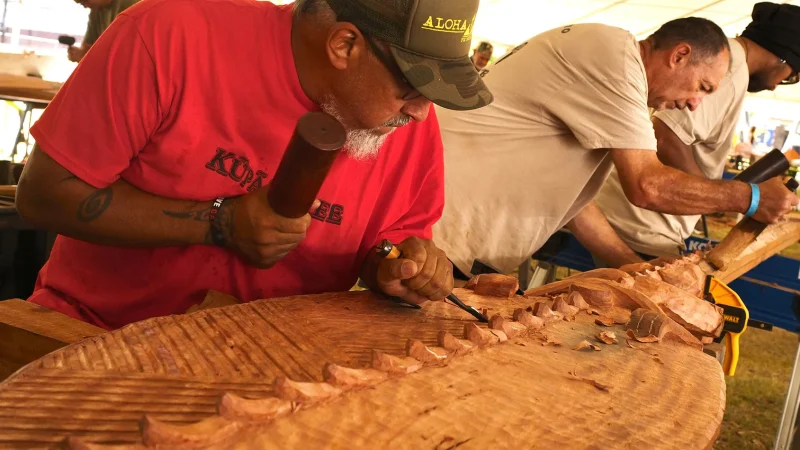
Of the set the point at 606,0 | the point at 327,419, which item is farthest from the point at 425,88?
the point at 606,0

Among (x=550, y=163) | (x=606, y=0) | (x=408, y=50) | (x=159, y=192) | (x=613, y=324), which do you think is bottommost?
(x=613, y=324)

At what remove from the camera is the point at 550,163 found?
2.76 metres

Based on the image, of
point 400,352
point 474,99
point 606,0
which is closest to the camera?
point 400,352

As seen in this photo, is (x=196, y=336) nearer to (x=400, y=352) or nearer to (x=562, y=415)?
(x=400, y=352)

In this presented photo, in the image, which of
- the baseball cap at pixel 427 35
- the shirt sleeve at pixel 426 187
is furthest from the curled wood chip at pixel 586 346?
the shirt sleeve at pixel 426 187

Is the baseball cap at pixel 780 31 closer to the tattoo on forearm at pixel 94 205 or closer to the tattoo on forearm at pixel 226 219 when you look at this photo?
the tattoo on forearm at pixel 226 219

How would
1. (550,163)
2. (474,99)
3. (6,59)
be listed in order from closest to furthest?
(474,99)
(550,163)
(6,59)

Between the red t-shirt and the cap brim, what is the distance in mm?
346

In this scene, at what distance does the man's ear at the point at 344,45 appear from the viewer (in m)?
1.44

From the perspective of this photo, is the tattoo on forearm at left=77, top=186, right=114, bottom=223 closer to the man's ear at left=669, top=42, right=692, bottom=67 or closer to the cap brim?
the cap brim

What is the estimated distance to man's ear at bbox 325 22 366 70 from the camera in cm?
144

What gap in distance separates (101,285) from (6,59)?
4081 millimetres

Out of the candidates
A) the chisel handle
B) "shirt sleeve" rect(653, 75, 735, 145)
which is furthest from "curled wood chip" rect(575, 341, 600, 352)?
"shirt sleeve" rect(653, 75, 735, 145)

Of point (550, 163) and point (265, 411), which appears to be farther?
point (550, 163)
